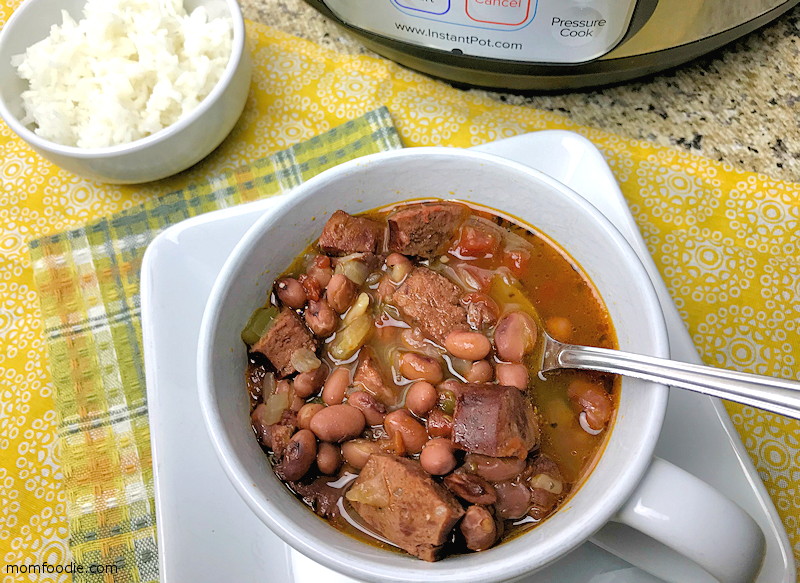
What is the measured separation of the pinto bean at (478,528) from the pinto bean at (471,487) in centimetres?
2

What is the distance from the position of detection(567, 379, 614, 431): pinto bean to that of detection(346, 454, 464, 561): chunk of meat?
0.85 feet

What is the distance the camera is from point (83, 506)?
1312mm

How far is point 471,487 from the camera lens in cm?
97

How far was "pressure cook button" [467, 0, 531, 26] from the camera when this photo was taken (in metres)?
1.26

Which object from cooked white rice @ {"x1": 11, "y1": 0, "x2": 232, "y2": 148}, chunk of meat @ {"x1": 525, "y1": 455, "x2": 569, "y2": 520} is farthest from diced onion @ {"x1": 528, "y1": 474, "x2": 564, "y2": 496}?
cooked white rice @ {"x1": 11, "y1": 0, "x2": 232, "y2": 148}

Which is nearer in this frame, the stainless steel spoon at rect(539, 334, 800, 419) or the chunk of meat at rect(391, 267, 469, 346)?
the stainless steel spoon at rect(539, 334, 800, 419)

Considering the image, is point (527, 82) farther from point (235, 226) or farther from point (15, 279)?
point (15, 279)

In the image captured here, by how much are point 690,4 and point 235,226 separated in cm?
95

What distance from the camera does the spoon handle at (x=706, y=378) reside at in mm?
784

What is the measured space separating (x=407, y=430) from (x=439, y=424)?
5 centimetres

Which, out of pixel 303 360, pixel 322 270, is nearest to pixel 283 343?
pixel 303 360

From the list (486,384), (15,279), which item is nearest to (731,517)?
(486,384)

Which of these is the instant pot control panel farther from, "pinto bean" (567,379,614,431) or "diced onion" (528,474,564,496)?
"diced onion" (528,474,564,496)

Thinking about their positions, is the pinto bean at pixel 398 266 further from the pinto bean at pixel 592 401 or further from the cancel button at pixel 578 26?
the cancel button at pixel 578 26
